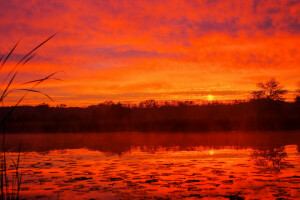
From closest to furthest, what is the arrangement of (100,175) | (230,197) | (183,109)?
(230,197) < (100,175) < (183,109)

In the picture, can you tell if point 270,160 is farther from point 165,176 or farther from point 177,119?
point 177,119

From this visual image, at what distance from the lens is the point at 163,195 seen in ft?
28.7

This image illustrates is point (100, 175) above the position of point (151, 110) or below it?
below

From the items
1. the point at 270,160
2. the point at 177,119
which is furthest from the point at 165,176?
the point at 177,119

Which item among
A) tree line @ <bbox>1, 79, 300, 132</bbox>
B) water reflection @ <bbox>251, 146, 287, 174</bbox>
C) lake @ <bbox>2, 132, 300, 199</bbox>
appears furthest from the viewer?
tree line @ <bbox>1, 79, 300, 132</bbox>

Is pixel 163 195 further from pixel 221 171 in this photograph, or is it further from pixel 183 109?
pixel 183 109

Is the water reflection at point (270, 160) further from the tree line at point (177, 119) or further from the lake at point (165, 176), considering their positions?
the tree line at point (177, 119)

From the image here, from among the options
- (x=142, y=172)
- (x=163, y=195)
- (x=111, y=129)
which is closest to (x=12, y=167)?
(x=142, y=172)

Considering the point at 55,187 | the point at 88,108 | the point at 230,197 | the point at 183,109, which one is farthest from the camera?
the point at 88,108

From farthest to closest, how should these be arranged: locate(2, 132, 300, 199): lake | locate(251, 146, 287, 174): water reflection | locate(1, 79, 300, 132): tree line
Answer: locate(1, 79, 300, 132): tree line → locate(251, 146, 287, 174): water reflection → locate(2, 132, 300, 199): lake

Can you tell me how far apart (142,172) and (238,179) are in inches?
132

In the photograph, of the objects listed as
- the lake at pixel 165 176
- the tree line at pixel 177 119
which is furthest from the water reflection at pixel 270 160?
the tree line at pixel 177 119

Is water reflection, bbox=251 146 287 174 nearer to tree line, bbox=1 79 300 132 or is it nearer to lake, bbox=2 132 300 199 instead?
lake, bbox=2 132 300 199

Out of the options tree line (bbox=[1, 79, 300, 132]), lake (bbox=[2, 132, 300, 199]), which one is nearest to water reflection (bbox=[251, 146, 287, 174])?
lake (bbox=[2, 132, 300, 199])
